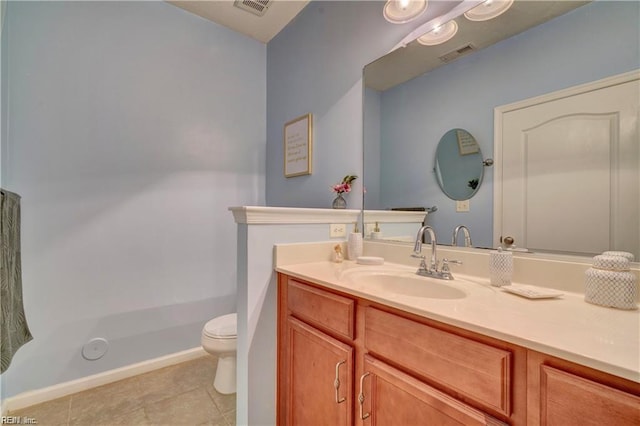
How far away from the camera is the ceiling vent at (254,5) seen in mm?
2045

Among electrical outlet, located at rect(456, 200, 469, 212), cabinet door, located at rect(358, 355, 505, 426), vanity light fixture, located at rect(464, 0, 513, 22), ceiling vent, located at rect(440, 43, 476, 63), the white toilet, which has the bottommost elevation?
the white toilet

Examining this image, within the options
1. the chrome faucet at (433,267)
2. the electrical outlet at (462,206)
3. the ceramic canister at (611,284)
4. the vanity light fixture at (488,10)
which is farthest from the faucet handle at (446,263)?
the vanity light fixture at (488,10)

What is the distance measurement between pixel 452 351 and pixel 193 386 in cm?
183

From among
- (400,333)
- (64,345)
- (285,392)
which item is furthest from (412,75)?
(64,345)

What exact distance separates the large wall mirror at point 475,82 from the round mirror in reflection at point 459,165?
23 millimetres

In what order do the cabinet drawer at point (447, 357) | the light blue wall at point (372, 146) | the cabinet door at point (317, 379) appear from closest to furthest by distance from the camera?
the cabinet drawer at point (447, 357), the cabinet door at point (317, 379), the light blue wall at point (372, 146)

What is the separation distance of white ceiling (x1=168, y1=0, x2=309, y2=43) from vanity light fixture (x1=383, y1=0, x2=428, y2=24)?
2.98 feet

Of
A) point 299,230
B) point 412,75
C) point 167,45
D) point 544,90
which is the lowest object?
point 299,230

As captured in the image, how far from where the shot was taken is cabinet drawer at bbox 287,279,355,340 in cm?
96

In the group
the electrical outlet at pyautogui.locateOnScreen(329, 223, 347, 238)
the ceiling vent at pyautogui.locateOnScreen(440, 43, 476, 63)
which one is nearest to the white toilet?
the electrical outlet at pyautogui.locateOnScreen(329, 223, 347, 238)

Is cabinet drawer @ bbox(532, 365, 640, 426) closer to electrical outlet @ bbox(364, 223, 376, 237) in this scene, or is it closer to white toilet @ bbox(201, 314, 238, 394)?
electrical outlet @ bbox(364, 223, 376, 237)

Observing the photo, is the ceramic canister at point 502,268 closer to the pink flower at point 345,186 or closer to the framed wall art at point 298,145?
the pink flower at point 345,186

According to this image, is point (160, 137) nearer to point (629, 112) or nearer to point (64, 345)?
point (64, 345)

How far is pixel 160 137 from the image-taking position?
2059 mm
